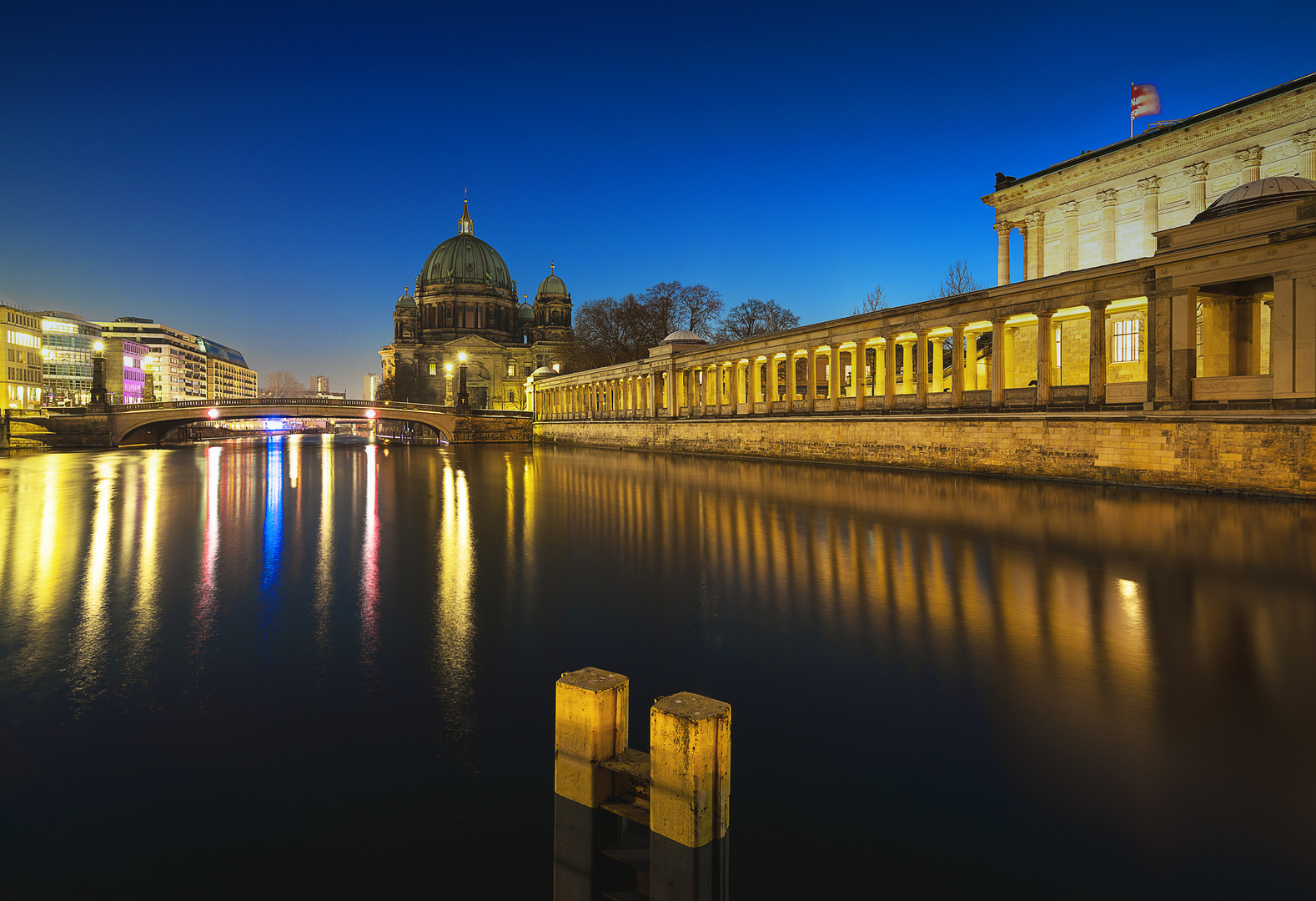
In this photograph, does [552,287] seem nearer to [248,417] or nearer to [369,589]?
[248,417]

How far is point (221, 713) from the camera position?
478 centimetres

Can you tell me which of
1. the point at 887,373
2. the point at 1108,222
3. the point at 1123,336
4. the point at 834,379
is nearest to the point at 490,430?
the point at 834,379

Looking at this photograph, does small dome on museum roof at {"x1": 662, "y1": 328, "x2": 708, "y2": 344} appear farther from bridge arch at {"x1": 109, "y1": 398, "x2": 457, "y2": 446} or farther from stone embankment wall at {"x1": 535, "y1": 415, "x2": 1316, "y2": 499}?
bridge arch at {"x1": 109, "y1": 398, "x2": 457, "y2": 446}

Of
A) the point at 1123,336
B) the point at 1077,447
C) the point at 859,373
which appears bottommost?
the point at 1077,447

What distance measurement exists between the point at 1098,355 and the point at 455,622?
22.2 meters

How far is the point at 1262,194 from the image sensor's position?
18062mm

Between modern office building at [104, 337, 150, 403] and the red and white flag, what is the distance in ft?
488

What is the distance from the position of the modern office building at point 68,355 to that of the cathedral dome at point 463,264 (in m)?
52.0

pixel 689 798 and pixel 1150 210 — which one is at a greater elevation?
pixel 1150 210

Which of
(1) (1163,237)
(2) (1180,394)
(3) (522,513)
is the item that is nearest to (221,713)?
(3) (522,513)

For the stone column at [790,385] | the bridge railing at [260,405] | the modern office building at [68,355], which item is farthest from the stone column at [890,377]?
the modern office building at [68,355]

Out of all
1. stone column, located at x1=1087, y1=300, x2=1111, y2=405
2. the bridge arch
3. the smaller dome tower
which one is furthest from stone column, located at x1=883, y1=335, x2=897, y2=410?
the smaller dome tower

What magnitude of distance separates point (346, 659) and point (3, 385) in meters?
108

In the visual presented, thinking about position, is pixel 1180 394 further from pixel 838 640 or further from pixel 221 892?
pixel 221 892
